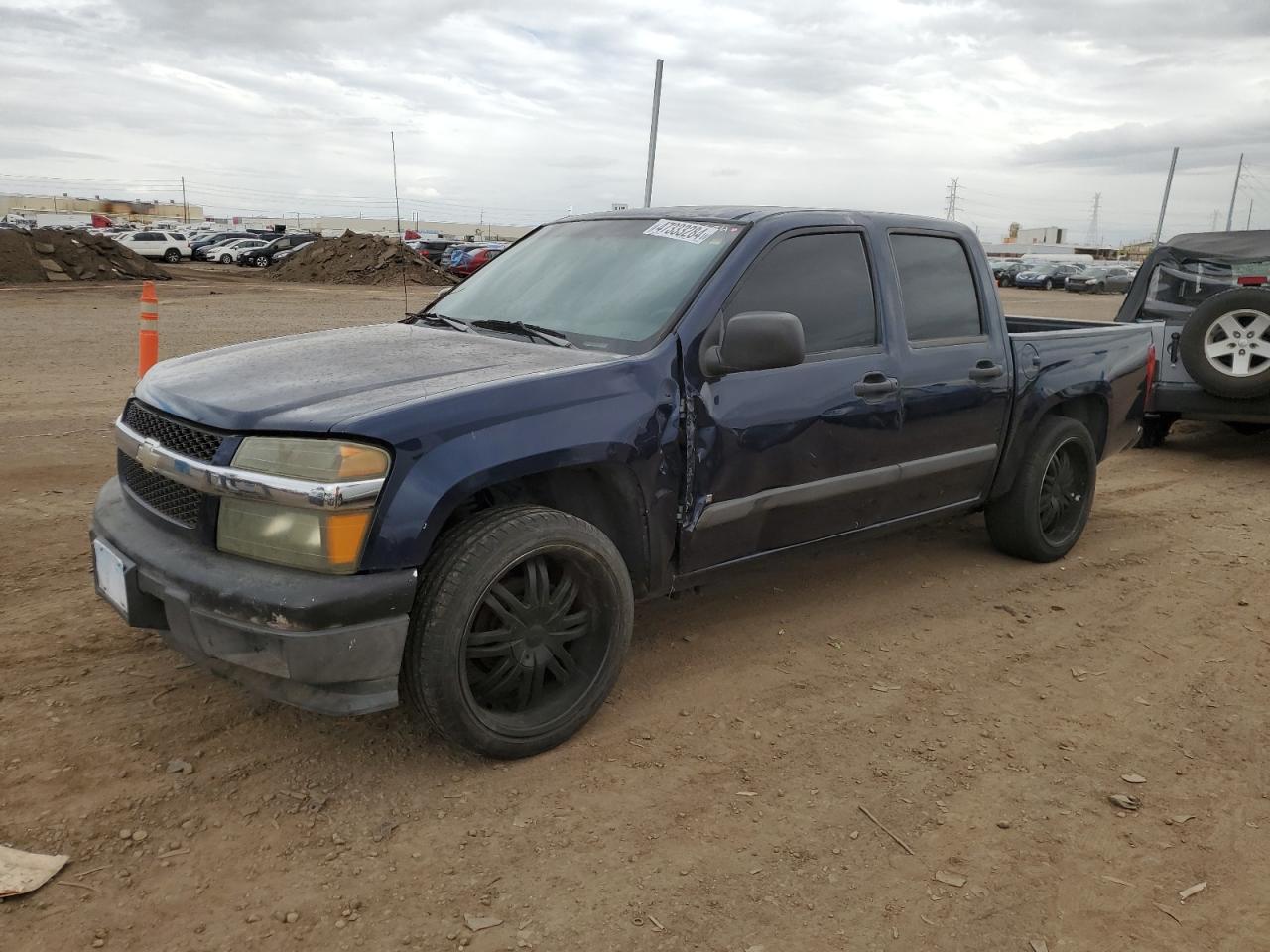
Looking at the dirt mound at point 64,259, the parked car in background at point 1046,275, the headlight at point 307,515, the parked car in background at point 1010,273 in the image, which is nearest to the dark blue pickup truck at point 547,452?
the headlight at point 307,515

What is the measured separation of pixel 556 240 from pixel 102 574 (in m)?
2.24

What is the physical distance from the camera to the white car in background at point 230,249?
4241 cm

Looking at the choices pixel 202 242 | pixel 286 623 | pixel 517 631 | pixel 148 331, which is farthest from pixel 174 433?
pixel 202 242

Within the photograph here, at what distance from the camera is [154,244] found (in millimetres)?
42375

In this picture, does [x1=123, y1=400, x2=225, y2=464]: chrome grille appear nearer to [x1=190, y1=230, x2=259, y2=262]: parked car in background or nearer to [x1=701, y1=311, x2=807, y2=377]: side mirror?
[x1=701, y1=311, x2=807, y2=377]: side mirror

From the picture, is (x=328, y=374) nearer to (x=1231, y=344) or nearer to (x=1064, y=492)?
(x=1064, y=492)

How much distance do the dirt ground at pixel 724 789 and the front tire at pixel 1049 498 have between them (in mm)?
357

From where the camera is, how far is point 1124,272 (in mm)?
44031

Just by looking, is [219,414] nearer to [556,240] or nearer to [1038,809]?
[556,240]

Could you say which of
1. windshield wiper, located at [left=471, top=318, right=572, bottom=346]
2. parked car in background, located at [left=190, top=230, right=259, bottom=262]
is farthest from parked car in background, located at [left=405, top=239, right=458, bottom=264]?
windshield wiper, located at [left=471, top=318, right=572, bottom=346]

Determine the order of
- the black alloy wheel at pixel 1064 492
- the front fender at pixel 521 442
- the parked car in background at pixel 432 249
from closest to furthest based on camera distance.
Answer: the front fender at pixel 521 442 < the black alloy wheel at pixel 1064 492 < the parked car in background at pixel 432 249

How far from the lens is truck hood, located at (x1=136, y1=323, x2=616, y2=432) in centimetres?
287

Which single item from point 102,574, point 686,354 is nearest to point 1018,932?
point 686,354

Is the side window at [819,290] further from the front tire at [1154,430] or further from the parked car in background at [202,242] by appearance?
the parked car in background at [202,242]
